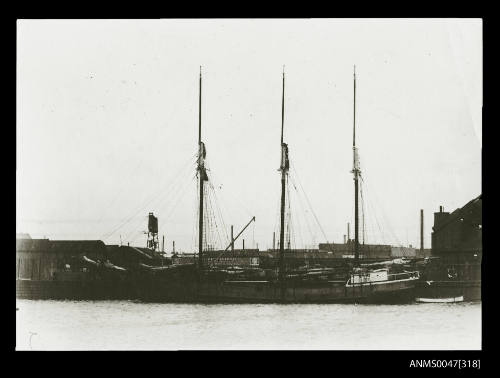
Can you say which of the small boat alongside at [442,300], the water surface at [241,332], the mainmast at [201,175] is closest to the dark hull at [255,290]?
the small boat alongside at [442,300]

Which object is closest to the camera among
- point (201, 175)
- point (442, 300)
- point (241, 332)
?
point (241, 332)

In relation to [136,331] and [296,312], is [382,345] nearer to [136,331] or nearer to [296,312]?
[136,331]

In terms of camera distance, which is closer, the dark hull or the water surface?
the water surface

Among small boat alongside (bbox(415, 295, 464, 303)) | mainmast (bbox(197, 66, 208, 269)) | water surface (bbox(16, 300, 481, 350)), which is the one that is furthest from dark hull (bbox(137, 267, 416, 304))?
water surface (bbox(16, 300, 481, 350))

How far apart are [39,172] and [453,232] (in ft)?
70.6

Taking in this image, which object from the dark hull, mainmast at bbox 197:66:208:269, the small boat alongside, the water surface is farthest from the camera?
the dark hull

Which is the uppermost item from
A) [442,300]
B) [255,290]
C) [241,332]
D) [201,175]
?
[201,175]

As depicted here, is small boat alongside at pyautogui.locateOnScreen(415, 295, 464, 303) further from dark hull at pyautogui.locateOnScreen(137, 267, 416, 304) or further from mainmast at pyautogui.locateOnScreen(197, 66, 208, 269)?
mainmast at pyautogui.locateOnScreen(197, 66, 208, 269)

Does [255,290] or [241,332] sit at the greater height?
[241,332]

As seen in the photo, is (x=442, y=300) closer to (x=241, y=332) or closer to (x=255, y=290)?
(x=255, y=290)

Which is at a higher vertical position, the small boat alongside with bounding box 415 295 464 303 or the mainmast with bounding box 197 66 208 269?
the mainmast with bounding box 197 66 208 269

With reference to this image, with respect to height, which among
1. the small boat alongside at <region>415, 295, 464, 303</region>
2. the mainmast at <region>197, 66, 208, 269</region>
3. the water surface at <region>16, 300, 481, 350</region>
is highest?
the mainmast at <region>197, 66, 208, 269</region>

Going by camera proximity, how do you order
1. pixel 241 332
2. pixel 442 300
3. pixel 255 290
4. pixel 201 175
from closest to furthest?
1. pixel 241 332
2. pixel 201 175
3. pixel 442 300
4. pixel 255 290

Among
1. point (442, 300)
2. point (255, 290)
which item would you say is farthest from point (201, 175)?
point (442, 300)
